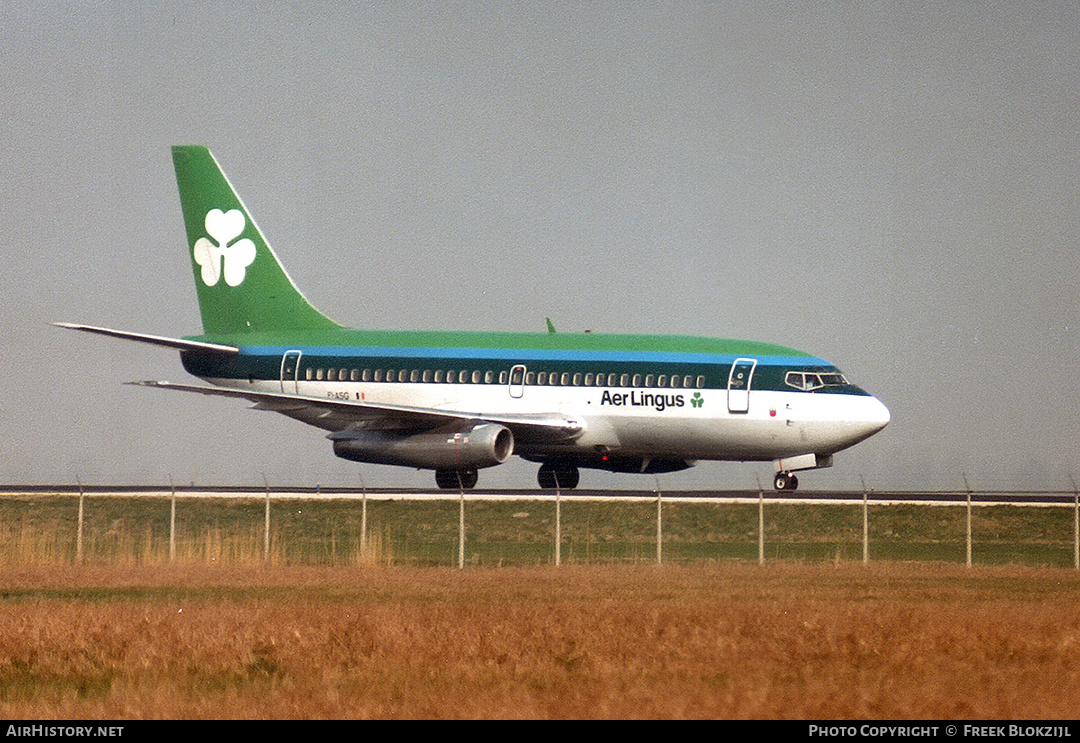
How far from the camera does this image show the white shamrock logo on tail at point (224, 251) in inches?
Result: 2539

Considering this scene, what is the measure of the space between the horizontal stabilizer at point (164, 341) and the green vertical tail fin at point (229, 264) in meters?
2.36

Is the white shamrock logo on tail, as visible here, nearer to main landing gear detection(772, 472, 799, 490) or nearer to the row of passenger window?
the row of passenger window

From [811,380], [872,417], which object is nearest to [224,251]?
[811,380]

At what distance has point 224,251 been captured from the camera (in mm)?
65125

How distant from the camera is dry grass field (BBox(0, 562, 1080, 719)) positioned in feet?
61.8

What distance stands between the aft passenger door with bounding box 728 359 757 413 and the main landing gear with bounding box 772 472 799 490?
2330 millimetres

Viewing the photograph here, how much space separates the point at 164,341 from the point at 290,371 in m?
3.96

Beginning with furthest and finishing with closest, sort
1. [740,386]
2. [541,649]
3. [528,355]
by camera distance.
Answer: [528,355] → [740,386] → [541,649]

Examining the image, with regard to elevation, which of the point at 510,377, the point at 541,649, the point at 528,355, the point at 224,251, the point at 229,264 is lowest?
the point at 541,649

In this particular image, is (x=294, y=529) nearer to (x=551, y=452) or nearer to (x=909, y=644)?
(x=551, y=452)

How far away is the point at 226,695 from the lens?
67.3 feet

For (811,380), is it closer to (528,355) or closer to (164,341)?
(528,355)
